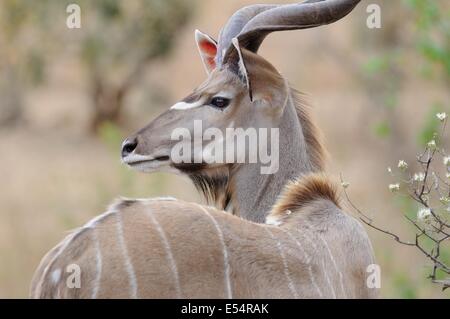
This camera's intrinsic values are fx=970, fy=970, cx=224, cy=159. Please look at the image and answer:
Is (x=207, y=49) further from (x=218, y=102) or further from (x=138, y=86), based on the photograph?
(x=138, y=86)

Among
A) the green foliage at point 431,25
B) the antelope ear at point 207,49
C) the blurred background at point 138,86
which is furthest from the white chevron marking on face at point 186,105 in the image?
the blurred background at point 138,86

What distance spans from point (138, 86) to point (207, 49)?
988cm

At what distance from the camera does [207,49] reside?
4.35 metres

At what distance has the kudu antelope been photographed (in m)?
2.24

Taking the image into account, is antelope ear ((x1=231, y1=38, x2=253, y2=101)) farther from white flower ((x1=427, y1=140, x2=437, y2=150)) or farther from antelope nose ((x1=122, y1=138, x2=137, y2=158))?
white flower ((x1=427, y1=140, x2=437, y2=150))

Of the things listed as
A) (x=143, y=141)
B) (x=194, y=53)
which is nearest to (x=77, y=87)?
(x=194, y=53)

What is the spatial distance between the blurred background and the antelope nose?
5.54m

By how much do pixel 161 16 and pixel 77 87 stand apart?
2.74 metres

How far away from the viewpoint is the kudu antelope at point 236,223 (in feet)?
7.35

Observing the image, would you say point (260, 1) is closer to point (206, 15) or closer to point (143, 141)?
point (206, 15)

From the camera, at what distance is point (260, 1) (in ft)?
43.7

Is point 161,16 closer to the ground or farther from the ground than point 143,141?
farther from the ground

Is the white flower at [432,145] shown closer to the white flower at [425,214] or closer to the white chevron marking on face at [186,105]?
the white flower at [425,214]

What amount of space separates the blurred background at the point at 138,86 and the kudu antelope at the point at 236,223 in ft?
17.9
